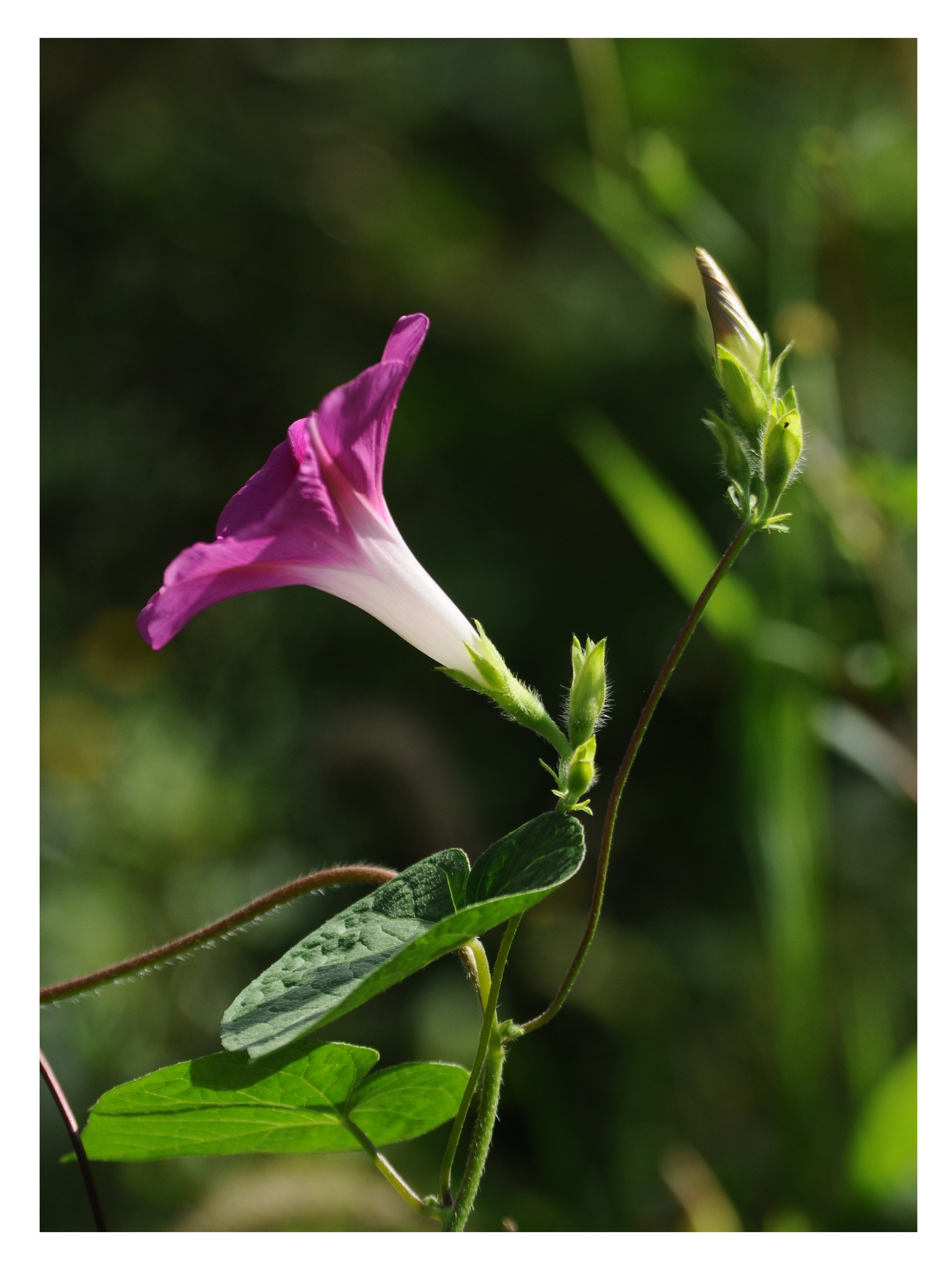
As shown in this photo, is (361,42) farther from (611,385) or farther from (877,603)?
(877,603)

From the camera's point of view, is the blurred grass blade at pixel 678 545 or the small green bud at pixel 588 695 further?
the blurred grass blade at pixel 678 545

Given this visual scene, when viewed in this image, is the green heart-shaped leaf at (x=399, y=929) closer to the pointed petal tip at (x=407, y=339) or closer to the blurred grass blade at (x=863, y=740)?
the pointed petal tip at (x=407, y=339)

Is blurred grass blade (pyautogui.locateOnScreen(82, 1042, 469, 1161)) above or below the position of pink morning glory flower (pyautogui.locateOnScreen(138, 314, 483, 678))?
below

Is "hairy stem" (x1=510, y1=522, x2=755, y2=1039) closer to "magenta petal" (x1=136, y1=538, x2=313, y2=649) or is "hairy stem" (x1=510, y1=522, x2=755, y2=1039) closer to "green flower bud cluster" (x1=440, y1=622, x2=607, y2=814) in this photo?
"green flower bud cluster" (x1=440, y1=622, x2=607, y2=814)

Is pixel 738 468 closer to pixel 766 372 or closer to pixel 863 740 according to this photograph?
pixel 766 372

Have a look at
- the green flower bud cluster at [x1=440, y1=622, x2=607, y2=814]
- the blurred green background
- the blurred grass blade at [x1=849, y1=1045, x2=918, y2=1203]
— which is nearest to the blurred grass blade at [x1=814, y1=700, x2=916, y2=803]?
the blurred green background

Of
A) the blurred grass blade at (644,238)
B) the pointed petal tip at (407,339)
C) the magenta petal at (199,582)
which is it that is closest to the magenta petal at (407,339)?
the pointed petal tip at (407,339)
